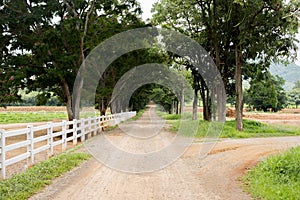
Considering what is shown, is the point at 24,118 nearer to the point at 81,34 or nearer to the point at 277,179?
the point at 81,34

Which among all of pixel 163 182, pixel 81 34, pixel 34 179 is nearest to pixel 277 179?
pixel 163 182

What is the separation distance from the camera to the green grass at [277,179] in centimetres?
615

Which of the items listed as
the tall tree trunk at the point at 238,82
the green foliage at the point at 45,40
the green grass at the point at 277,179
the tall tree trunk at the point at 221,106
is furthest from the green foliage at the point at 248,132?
the green grass at the point at 277,179

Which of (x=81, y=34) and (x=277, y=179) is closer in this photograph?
(x=277, y=179)

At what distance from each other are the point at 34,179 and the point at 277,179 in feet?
16.2

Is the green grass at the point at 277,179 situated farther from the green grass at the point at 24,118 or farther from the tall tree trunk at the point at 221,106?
the green grass at the point at 24,118

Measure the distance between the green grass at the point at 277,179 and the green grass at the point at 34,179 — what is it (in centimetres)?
405

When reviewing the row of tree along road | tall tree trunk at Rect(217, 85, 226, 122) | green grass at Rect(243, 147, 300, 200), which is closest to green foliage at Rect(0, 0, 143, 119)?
the row of tree along road

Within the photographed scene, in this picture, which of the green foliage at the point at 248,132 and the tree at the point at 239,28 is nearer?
the tree at the point at 239,28

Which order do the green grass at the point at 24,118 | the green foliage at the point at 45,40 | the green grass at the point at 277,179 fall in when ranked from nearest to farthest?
1. the green grass at the point at 277,179
2. the green foliage at the point at 45,40
3. the green grass at the point at 24,118

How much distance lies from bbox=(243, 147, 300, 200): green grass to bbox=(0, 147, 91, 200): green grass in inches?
159

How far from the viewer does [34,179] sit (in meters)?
7.51

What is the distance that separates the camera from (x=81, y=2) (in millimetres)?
17375

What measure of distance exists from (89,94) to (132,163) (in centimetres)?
1852
